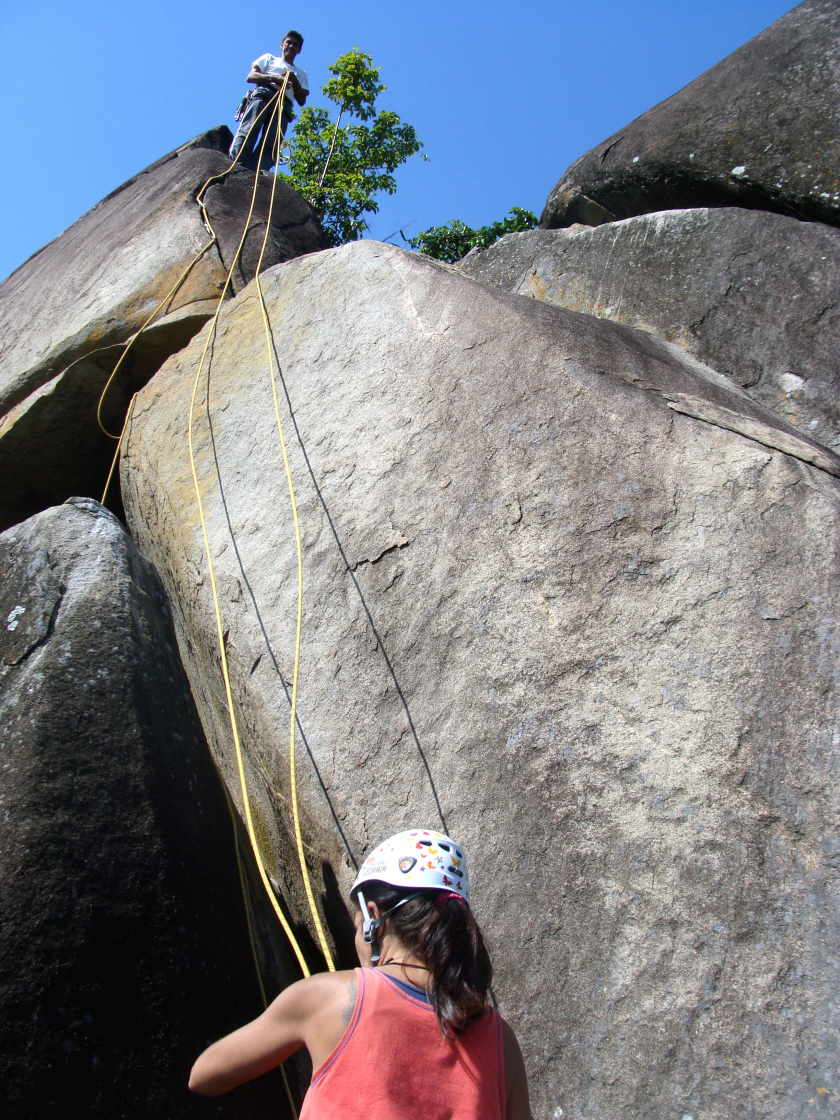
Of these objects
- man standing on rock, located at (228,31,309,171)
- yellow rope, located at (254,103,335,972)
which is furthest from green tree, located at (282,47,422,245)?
yellow rope, located at (254,103,335,972)

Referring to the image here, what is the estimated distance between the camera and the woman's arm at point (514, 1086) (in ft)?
4.54

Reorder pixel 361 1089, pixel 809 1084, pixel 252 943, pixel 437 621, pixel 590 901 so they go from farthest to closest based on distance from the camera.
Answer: pixel 437 621, pixel 252 943, pixel 590 901, pixel 809 1084, pixel 361 1089

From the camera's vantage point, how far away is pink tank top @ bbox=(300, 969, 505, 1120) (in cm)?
122

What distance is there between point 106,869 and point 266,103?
6624mm

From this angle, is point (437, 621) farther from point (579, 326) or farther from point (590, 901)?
point (579, 326)

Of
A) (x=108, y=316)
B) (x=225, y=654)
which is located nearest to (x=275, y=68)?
(x=108, y=316)

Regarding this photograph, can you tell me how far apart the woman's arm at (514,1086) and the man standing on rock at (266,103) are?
6739 millimetres

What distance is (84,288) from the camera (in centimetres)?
522

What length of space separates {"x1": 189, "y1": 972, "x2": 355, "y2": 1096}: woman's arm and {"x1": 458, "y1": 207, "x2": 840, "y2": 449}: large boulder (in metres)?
2.89

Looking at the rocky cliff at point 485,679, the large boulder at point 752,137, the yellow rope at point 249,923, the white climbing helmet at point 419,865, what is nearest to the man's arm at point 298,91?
the large boulder at point 752,137

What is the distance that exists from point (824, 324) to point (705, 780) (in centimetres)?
230

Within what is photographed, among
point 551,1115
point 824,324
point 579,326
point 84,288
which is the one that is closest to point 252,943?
point 551,1115

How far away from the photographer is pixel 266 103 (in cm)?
665

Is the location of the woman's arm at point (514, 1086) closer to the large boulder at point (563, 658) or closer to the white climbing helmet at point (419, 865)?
the white climbing helmet at point (419, 865)
